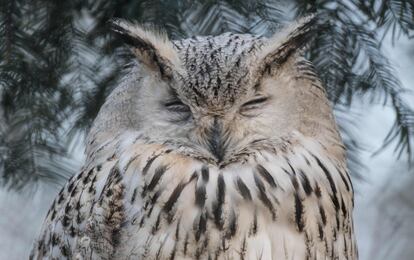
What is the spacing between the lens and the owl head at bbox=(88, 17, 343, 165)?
233cm

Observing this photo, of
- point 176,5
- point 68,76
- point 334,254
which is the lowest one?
point 334,254

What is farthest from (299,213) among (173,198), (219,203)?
(173,198)

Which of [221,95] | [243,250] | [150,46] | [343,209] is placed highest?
[150,46]

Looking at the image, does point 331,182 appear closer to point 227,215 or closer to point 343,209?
point 343,209

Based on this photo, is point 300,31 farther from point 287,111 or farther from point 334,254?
point 334,254

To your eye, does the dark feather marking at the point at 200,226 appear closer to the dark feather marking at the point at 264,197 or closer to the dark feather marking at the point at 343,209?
the dark feather marking at the point at 264,197

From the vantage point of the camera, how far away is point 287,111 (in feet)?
7.95

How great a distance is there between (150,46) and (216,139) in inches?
13.6

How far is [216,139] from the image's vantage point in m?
2.29

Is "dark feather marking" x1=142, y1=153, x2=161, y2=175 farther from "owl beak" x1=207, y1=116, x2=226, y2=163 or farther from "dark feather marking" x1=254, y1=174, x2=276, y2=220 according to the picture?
"dark feather marking" x1=254, y1=174, x2=276, y2=220

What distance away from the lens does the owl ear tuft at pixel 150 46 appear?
241cm

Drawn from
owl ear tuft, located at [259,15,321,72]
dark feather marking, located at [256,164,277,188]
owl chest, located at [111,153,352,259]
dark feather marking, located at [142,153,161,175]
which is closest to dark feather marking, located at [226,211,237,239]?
owl chest, located at [111,153,352,259]

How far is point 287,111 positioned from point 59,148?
2.41ft

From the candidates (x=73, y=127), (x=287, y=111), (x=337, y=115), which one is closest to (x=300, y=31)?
(x=287, y=111)
